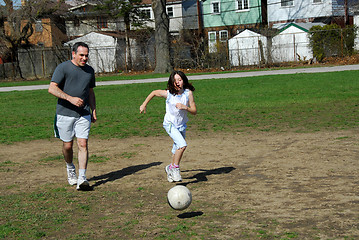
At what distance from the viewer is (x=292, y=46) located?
138 ft

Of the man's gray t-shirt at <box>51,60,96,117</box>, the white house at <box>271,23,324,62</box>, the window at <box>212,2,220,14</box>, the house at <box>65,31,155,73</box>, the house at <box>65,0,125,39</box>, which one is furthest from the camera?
the house at <box>65,0,125,39</box>

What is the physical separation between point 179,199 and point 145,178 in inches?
82.5

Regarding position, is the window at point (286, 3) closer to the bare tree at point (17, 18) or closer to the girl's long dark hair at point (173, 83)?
the bare tree at point (17, 18)

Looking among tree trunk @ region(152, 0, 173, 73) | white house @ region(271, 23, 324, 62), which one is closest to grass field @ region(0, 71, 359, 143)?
tree trunk @ region(152, 0, 173, 73)

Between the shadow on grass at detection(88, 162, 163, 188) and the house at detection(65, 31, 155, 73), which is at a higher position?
the house at detection(65, 31, 155, 73)

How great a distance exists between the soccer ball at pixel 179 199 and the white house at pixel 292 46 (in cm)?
3396

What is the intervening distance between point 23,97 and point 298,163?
18924 millimetres

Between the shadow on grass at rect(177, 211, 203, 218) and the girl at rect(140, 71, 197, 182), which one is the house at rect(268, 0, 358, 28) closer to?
the girl at rect(140, 71, 197, 182)

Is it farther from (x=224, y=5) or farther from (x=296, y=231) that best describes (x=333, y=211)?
(x=224, y=5)

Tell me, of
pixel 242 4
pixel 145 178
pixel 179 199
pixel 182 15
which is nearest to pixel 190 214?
pixel 179 199

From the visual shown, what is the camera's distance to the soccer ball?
5.61 m

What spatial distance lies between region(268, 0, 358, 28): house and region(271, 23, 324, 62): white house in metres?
3.11

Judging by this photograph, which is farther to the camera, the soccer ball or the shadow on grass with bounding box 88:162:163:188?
the shadow on grass with bounding box 88:162:163:188

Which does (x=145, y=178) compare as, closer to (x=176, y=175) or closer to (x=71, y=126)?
(x=176, y=175)
